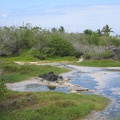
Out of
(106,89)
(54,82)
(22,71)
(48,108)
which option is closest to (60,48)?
(22,71)

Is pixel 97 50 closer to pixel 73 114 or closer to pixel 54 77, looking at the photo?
pixel 54 77

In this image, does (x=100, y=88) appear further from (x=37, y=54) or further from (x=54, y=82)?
(x=37, y=54)

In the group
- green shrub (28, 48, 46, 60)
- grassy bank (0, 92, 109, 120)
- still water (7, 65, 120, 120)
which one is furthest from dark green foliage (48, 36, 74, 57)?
grassy bank (0, 92, 109, 120)

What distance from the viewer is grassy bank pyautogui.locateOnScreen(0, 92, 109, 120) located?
516 inches

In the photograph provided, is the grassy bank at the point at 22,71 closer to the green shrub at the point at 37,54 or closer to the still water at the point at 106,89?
the still water at the point at 106,89

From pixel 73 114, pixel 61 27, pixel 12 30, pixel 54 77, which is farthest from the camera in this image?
pixel 61 27

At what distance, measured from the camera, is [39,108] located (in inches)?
547

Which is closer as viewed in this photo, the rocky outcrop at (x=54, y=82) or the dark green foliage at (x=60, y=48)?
the rocky outcrop at (x=54, y=82)

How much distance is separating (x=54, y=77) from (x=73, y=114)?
459 inches

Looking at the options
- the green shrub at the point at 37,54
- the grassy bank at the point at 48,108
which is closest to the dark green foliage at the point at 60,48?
the green shrub at the point at 37,54

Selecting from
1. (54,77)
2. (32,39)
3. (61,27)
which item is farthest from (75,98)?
(61,27)

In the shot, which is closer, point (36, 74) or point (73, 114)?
point (73, 114)

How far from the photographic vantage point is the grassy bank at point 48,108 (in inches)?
516

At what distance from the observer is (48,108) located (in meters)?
13.8
